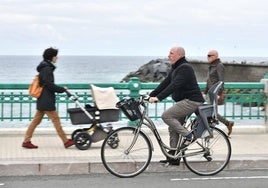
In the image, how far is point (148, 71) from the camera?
264ft

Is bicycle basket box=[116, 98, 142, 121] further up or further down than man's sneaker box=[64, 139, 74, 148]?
further up

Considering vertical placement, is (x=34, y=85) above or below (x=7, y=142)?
above

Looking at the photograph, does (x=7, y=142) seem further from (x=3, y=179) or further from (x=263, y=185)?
(x=263, y=185)

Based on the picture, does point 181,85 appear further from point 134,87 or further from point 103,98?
point 134,87

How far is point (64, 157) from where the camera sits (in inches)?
362

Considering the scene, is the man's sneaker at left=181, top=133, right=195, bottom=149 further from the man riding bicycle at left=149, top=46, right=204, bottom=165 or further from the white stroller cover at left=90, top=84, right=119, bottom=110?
the white stroller cover at left=90, top=84, right=119, bottom=110

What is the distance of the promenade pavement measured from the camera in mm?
8617

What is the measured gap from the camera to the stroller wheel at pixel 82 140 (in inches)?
390

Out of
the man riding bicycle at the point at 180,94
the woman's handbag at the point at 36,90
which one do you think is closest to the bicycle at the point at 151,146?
the man riding bicycle at the point at 180,94

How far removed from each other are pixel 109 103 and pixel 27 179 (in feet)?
7.36

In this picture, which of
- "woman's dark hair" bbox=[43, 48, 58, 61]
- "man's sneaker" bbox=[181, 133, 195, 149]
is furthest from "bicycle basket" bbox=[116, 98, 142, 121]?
"woman's dark hair" bbox=[43, 48, 58, 61]

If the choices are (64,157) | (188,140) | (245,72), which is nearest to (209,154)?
(188,140)

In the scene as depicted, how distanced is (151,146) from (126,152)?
489 mm

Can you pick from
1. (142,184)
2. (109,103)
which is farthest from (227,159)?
(109,103)
